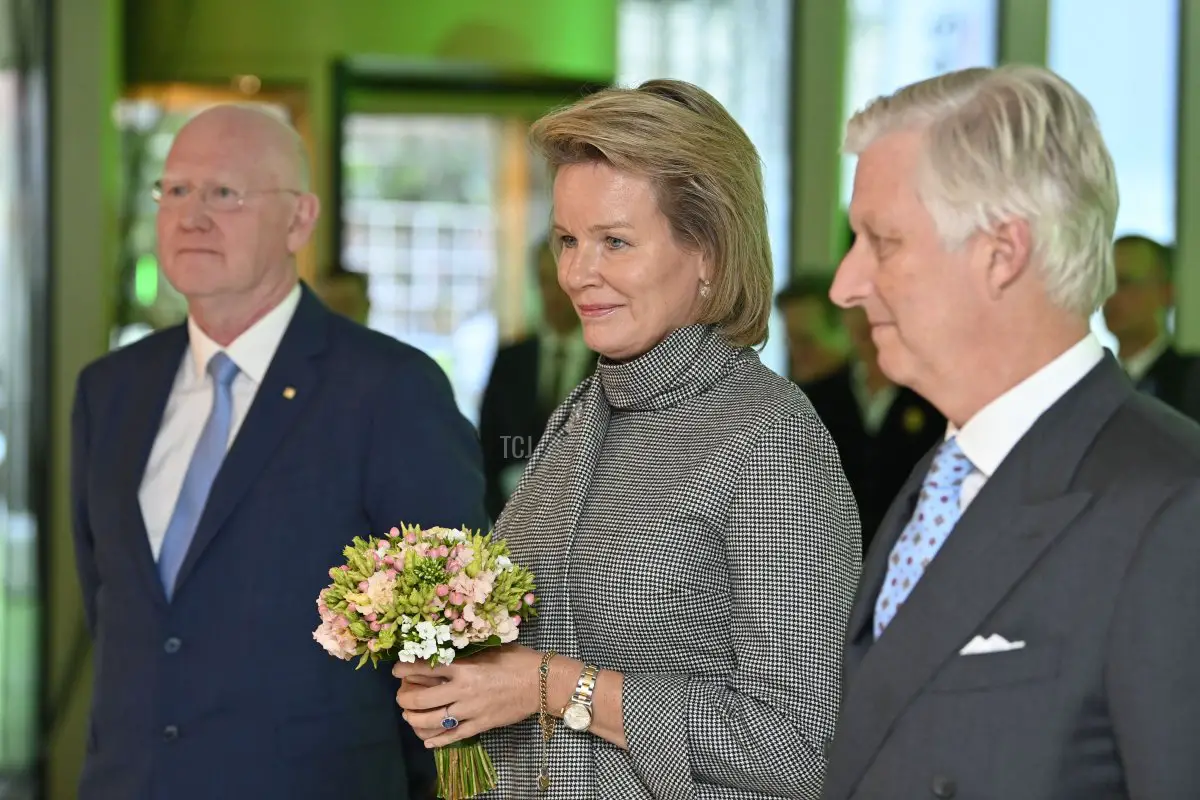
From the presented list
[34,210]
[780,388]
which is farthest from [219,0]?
[780,388]

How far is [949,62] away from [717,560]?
4801mm

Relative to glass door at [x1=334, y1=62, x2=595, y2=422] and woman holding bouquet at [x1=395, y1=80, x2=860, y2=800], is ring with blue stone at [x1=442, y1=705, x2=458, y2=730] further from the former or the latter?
glass door at [x1=334, y1=62, x2=595, y2=422]

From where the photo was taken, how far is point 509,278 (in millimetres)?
6715

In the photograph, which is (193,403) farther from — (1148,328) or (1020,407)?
(1148,328)

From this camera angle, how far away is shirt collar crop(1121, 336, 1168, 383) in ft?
16.6

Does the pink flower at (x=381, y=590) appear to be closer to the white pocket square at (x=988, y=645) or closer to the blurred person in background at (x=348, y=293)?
the white pocket square at (x=988, y=645)

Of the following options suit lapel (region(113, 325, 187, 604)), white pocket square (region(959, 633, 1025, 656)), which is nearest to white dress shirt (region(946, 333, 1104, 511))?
white pocket square (region(959, 633, 1025, 656))

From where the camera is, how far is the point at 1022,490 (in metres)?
1.47

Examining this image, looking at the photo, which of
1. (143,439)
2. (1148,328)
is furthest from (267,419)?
(1148,328)

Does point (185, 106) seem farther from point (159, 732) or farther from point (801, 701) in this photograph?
point (801, 701)

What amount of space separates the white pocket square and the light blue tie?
1.66 metres

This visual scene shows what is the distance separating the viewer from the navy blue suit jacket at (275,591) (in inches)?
106

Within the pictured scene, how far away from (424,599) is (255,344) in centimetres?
107

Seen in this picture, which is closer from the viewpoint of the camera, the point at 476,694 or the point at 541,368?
the point at 476,694
